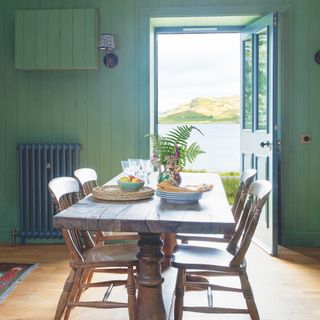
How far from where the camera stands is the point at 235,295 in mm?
2850

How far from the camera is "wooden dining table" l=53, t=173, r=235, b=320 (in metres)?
1.72

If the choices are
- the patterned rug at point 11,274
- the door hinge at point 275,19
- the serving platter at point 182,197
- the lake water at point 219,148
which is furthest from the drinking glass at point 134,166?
the lake water at point 219,148

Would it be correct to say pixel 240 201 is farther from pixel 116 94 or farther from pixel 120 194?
pixel 116 94

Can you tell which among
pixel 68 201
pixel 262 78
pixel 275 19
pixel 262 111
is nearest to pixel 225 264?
pixel 68 201

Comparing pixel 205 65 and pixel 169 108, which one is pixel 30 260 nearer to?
pixel 169 108

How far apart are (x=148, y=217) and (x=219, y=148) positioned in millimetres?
6952

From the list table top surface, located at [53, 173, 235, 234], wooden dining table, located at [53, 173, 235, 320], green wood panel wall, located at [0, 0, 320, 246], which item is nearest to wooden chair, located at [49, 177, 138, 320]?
wooden dining table, located at [53, 173, 235, 320]

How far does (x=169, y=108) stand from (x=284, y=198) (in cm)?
414

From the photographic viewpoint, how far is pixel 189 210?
193cm

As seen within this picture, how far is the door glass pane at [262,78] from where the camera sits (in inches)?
153

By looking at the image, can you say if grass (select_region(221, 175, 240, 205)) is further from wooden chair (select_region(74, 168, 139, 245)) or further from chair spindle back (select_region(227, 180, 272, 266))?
chair spindle back (select_region(227, 180, 272, 266))

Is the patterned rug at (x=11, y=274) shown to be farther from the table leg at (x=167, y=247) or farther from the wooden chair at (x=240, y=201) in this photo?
the wooden chair at (x=240, y=201)

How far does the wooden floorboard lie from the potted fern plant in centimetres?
82

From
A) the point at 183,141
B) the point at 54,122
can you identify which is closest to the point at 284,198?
the point at 183,141
